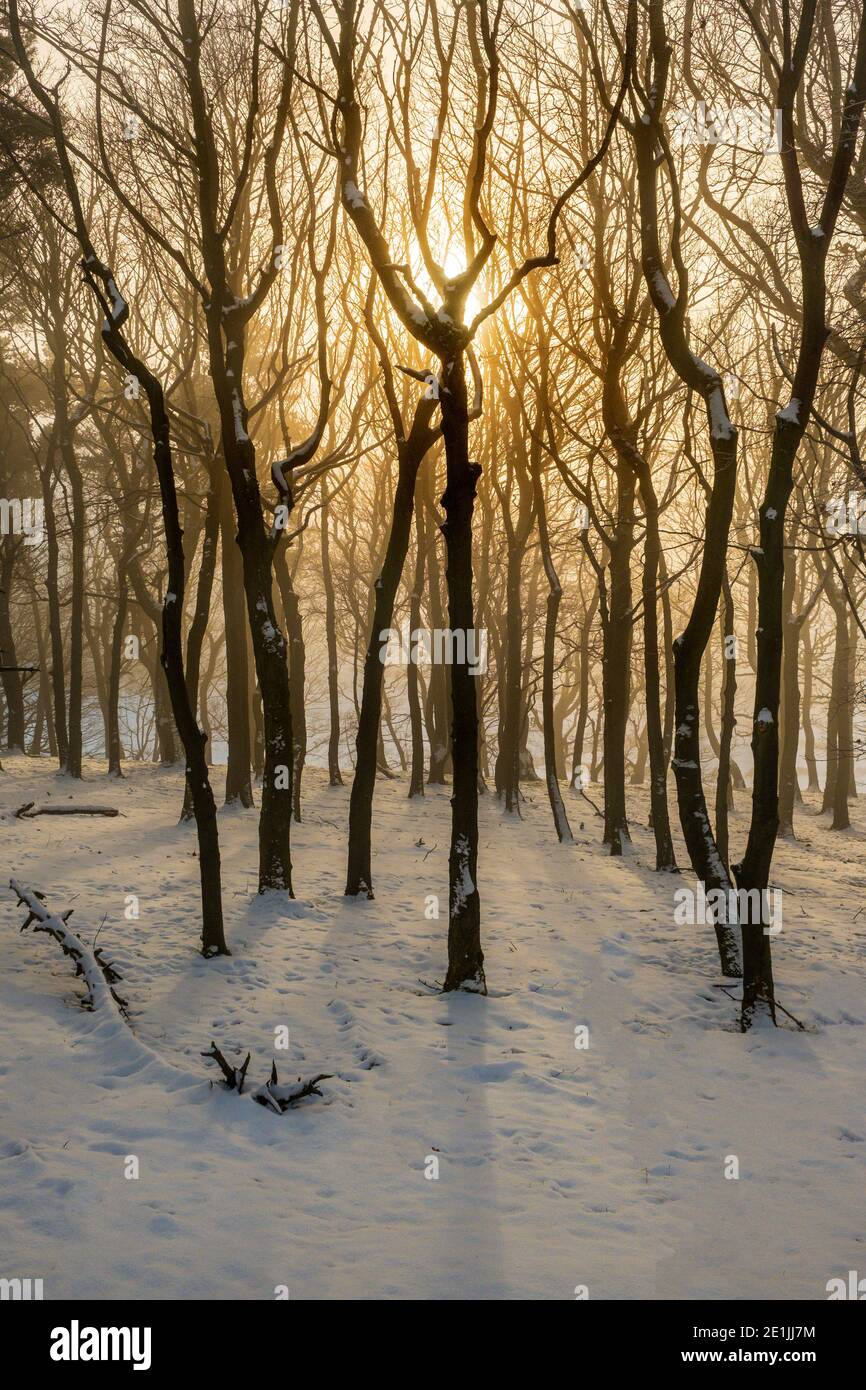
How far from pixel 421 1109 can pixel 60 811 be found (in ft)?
30.1

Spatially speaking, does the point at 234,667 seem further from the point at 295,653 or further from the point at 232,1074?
the point at 232,1074

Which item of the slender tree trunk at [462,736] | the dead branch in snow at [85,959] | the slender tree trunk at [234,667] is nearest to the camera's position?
the dead branch in snow at [85,959]

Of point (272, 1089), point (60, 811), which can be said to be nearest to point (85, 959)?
point (272, 1089)

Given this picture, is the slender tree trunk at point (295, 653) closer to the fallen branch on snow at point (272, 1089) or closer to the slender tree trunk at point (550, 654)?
the slender tree trunk at point (550, 654)

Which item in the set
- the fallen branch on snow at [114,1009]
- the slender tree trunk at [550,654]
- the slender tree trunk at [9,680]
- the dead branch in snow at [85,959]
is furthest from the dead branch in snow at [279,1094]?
the slender tree trunk at [9,680]

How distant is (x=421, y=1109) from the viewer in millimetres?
5844

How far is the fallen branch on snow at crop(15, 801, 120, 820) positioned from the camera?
13.0m

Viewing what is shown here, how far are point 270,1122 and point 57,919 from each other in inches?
111

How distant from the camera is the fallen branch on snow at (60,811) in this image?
42.7 ft

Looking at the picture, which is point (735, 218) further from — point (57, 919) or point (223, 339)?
point (57, 919)

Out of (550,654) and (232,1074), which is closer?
(232,1074)

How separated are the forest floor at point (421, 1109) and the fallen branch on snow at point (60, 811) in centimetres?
254

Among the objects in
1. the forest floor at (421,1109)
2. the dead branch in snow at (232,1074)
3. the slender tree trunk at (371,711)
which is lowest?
the forest floor at (421,1109)
